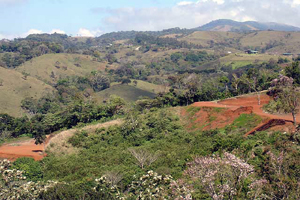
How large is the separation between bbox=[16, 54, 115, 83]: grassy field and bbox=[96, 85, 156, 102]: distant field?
19103 mm

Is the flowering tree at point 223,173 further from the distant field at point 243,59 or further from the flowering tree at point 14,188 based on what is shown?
the distant field at point 243,59

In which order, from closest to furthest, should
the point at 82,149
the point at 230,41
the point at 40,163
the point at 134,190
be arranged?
the point at 134,190
the point at 40,163
the point at 82,149
the point at 230,41

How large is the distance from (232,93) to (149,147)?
21.6 m

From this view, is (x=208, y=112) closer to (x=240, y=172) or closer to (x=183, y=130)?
(x=183, y=130)

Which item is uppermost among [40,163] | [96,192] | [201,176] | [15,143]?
[201,176]

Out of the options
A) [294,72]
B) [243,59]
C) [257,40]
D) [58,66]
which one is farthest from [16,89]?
[257,40]

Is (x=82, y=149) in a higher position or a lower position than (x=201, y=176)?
lower

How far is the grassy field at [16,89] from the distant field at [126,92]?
1264 cm

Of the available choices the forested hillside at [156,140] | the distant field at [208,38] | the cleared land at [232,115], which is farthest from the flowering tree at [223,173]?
the distant field at [208,38]

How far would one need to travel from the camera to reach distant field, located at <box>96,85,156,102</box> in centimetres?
7357

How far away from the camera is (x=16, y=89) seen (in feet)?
235

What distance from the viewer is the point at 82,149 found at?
29625 mm

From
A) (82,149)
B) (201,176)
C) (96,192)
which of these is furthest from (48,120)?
(201,176)

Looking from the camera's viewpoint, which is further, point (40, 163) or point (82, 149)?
point (82, 149)
